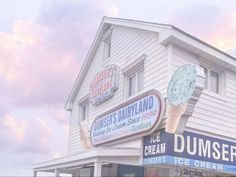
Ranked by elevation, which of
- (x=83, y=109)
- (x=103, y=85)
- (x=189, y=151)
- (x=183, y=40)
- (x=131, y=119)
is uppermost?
(x=183, y=40)

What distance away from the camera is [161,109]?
1227cm

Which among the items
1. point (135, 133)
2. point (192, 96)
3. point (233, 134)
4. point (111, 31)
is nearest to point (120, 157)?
point (135, 133)

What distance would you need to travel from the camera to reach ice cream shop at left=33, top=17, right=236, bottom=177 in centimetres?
1184

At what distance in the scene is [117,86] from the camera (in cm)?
1582

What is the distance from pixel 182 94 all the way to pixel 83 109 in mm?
9724

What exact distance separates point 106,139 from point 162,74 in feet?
12.0

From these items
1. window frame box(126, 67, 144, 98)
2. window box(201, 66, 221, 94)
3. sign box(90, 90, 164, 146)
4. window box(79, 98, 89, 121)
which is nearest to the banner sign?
sign box(90, 90, 164, 146)

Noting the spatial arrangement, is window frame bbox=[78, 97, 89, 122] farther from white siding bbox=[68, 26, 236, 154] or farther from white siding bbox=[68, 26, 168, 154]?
white siding bbox=[68, 26, 236, 154]

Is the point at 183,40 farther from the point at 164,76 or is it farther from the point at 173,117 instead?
the point at 173,117

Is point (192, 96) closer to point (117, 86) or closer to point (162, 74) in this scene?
point (162, 74)

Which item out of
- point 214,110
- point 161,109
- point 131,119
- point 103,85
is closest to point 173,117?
point 161,109

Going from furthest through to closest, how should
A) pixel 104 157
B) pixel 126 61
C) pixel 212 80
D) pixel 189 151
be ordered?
pixel 126 61, pixel 212 80, pixel 189 151, pixel 104 157

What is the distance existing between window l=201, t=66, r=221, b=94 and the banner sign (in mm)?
1819

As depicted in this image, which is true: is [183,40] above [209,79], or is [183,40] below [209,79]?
above
